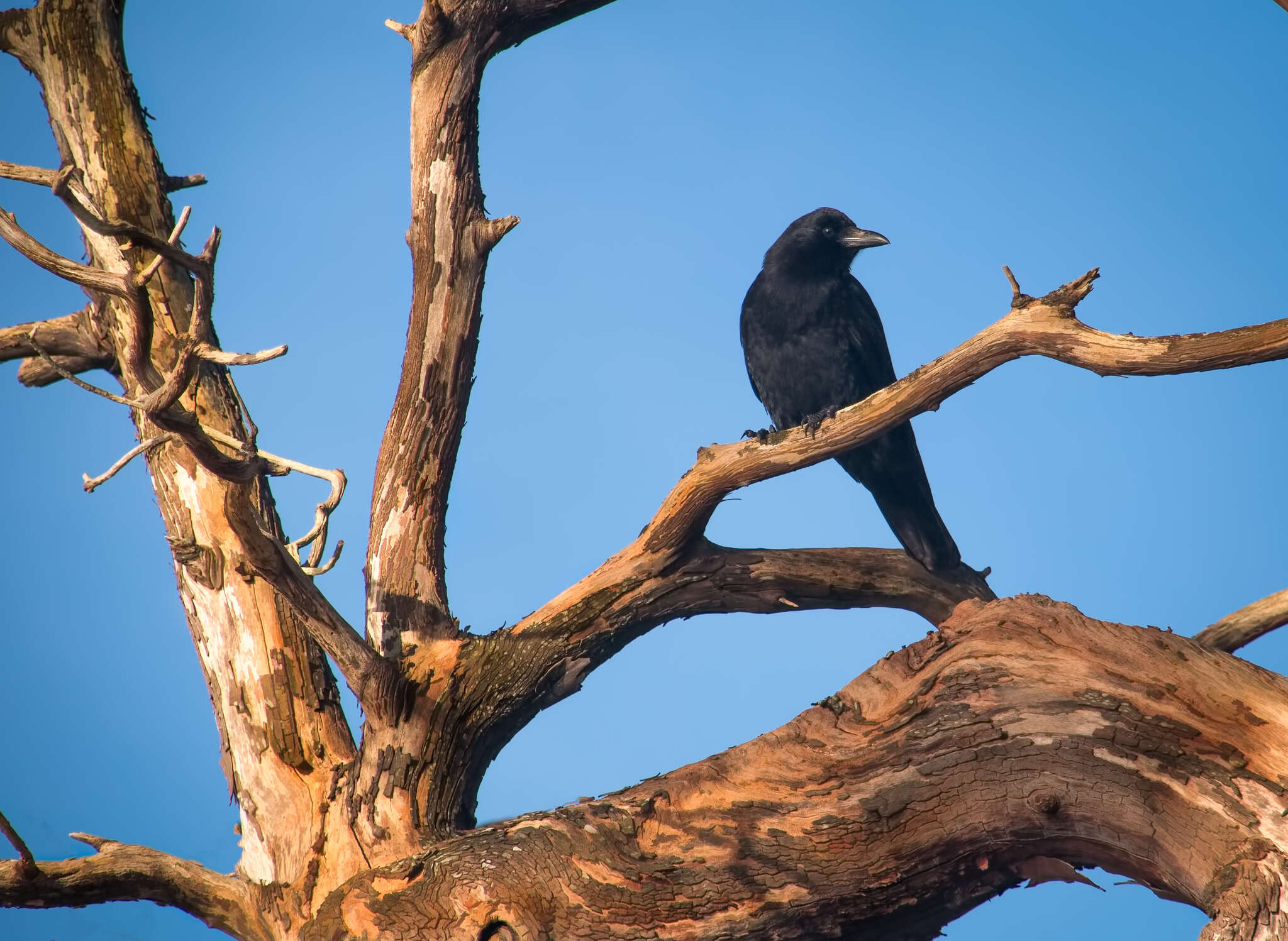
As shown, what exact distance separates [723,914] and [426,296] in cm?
237

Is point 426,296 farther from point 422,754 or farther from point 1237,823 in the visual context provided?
point 1237,823

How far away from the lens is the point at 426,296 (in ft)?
13.5

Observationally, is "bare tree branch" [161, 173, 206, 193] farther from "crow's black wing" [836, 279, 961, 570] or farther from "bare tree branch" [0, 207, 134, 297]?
"crow's black wing" [836, 279, 961, 570]

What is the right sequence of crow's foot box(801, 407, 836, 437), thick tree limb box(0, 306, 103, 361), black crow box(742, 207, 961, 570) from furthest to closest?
black crow box(742, 207, 961, 570) → thick tree limb box(0, 306, 103, 361) → crow's foot box(801, 407, 836, 437)

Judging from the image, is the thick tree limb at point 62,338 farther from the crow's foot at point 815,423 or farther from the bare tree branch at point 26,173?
the crow's foot at point 815,423

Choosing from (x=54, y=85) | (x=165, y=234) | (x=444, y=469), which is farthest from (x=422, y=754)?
(x=54, y=85)

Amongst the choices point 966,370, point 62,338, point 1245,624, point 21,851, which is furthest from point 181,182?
point 1245,624

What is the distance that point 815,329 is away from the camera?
5484mm

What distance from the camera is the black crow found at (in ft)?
18.0

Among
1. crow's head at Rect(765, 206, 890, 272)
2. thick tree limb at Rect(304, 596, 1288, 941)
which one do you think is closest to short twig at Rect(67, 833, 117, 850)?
thick tree limb at Rect(304, 596, 1288, 941)

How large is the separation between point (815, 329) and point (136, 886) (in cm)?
370

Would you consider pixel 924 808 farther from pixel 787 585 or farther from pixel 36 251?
pixel 36 251

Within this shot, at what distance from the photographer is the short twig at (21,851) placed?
116 inches

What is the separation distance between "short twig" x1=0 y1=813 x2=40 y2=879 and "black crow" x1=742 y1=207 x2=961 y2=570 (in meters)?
3.56
